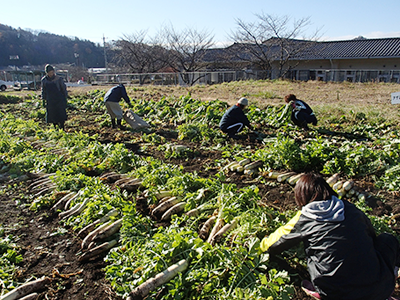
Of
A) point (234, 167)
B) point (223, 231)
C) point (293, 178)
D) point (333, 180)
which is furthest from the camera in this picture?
point (234, 167)

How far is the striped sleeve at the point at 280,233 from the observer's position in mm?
2615

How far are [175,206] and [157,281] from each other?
1.35 m

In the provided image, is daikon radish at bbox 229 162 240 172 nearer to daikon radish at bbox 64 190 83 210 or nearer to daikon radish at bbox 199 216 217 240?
daikon radish at bbox 199 216 217 240

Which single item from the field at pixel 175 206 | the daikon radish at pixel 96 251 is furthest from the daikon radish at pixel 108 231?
the daikon radish at pixel 96 251

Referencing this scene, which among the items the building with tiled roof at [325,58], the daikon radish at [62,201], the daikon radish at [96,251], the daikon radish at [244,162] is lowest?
the daikon radish at [96,251]

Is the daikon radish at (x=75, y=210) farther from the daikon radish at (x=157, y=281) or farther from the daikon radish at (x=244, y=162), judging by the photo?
the daikon radish at (x=244, y=162)

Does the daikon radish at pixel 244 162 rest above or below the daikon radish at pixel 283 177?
above

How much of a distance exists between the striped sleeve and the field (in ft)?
0.34

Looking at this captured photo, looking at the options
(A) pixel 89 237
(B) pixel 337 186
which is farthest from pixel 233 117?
(A) pixel 89 237

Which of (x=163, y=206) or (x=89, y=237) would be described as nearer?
(x=89, y=237)

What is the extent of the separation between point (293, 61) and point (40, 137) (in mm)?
26078

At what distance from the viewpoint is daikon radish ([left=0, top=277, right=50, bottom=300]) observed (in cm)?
276

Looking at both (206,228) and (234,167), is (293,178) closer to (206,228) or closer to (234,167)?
(234,167)

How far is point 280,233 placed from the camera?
270 centimetres
